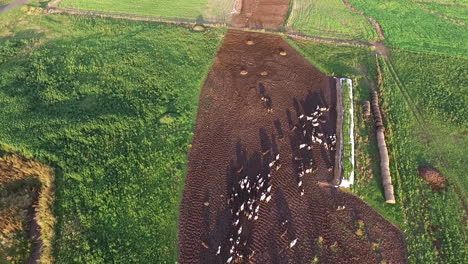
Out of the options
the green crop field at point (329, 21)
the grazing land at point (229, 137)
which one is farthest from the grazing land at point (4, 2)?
the green crop field at point (329, 21)

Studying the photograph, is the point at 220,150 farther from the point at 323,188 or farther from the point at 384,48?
the point at 384,48

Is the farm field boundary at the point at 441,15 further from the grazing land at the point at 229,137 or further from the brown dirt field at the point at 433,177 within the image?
the brown dirt field at the point at 433,177

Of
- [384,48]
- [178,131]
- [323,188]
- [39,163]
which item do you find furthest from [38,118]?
[384,48]

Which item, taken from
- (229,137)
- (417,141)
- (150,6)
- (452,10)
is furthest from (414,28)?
(150,6)

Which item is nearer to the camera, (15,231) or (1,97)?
(15,231)

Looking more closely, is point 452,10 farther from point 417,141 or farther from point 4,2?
point 4,2
